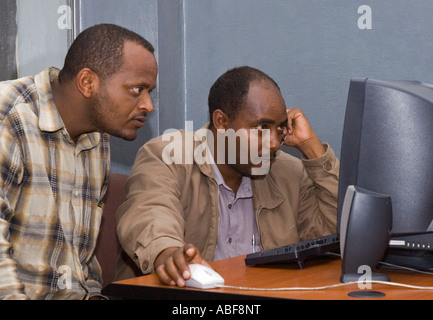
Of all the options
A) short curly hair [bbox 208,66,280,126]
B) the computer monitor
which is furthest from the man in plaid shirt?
the computer monitor

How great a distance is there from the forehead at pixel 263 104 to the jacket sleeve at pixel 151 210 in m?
0.30

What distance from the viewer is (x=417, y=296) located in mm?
1077

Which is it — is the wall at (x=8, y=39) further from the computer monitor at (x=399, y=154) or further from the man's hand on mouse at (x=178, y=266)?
the computer monitor at (x=399, y=154)

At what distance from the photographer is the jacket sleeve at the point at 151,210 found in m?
1.39

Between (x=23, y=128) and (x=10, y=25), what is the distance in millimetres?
892

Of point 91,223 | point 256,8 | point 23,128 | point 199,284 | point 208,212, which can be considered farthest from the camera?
point 256,8

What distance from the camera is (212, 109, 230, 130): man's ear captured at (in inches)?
79.4

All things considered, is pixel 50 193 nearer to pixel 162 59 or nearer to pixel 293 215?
pixel 293 215

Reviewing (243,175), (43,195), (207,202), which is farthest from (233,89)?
(43,195)

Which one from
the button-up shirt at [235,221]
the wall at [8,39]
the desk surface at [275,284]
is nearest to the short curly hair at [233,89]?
the button-up shirt at [235,221]

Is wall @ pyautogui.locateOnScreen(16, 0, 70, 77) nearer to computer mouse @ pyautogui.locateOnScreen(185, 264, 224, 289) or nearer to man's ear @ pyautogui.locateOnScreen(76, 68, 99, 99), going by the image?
man's ear @ pyautogui.locateOnScreen(76, 68, 99, 99)

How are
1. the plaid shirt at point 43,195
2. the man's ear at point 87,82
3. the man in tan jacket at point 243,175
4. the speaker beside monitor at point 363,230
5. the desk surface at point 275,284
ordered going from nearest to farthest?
the desk surface at point 275,284 → the speaker beside monitor at point 363,230 → the plaid shirt at point 43,195 → the man's ear at point 87,82 → the man in tan jacket at point 243,175

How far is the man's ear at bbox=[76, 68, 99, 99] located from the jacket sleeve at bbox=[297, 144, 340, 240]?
716mm
